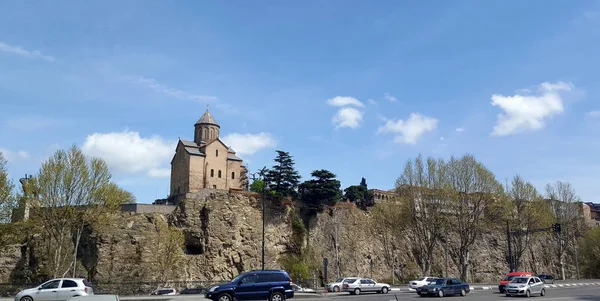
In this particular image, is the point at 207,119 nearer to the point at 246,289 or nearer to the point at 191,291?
the point at 191,291

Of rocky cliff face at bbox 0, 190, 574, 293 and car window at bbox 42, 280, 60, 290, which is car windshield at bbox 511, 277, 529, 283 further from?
rocky cliff face at bbox 0, 190, 574, 293

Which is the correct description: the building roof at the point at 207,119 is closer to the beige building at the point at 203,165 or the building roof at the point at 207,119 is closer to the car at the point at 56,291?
the beige building at the point at 203,165

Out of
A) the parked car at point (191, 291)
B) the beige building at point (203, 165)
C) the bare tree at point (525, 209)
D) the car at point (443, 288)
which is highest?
the beige building at point (203, 165)

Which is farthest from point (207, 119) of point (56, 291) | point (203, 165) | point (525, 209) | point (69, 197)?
point (56, 291)

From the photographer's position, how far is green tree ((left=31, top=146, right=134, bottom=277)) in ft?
127

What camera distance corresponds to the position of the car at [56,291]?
21609 millimetres

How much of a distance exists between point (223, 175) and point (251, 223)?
609 inches

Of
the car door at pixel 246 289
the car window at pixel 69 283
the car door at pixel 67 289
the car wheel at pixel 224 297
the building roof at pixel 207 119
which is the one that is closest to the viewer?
the car wheel at pixel 224 297

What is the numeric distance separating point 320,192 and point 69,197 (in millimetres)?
31797

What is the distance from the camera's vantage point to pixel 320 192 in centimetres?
6222

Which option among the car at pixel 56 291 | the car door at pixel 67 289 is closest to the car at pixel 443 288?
the car at pixel 56 291

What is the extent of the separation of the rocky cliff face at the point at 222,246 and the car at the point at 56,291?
13.3 m

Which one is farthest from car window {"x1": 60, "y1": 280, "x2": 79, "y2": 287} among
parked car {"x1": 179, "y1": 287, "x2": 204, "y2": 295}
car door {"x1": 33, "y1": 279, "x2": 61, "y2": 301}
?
parked car {"x1": 179, "y1": 287, "x2": 204, "y2": 295}

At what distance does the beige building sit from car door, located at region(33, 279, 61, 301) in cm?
4312
